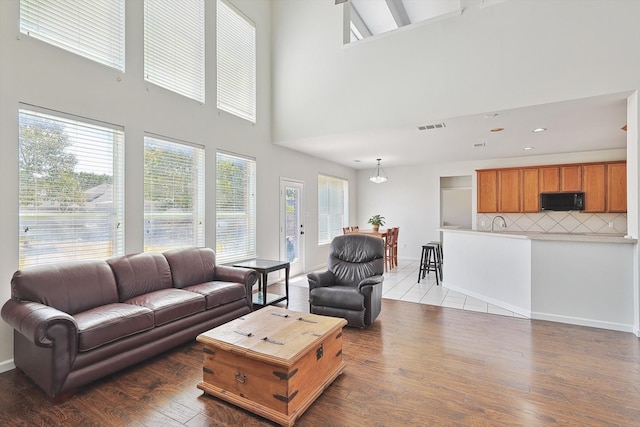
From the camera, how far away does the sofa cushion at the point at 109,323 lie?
92.9 inches

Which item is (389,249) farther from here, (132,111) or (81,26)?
(81,26)

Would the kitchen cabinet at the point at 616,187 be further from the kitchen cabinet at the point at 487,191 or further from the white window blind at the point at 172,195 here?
the white window blind at the point at 172,195

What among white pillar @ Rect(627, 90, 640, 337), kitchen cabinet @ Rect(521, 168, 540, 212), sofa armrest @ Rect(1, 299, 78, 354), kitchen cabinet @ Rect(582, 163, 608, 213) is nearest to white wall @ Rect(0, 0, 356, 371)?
sofa armrest @ Rect(1, 299, 78, 354)

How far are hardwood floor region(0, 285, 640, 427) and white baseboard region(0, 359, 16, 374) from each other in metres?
0.06

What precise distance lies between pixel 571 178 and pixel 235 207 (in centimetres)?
689

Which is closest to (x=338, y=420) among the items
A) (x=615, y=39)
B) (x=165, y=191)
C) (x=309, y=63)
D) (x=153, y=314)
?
(x=153, y=314)

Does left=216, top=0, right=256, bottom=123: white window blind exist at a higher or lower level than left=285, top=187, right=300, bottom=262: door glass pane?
higher

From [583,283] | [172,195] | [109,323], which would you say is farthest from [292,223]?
[583,283]

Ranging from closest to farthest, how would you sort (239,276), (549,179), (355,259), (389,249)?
(239,276) < (355,259) < (549,179) < (389,249)

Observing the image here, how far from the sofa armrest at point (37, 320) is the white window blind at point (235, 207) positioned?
2.55 meters

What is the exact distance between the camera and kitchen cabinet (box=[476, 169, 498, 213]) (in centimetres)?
729

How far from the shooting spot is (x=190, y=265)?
12.6ft

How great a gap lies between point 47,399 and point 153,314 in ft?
2.83

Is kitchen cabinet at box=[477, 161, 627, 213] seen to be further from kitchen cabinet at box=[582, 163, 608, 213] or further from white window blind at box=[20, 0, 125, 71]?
white window blind at box=[20, 0, 125, 71]
